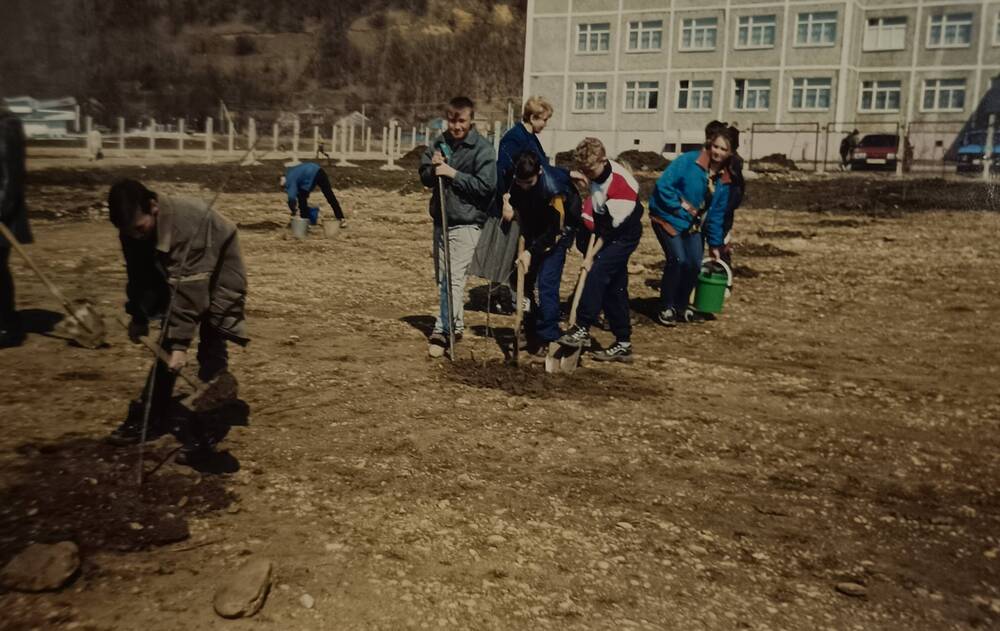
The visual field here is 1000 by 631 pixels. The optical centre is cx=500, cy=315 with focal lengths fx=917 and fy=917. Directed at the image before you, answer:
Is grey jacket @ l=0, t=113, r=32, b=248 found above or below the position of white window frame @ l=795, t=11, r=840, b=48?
below

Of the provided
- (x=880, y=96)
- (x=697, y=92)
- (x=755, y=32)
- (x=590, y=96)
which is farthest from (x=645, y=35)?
(x=880, y=96)

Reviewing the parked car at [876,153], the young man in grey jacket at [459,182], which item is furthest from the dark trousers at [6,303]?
the parked car at [876,153]

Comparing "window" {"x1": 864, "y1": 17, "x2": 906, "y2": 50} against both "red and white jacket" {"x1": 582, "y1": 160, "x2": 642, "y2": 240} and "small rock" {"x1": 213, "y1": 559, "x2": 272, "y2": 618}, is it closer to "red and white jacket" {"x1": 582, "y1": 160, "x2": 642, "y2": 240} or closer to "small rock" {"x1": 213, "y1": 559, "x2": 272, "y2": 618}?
"red and white jacket" {"x1": 582, "y1": 160, "x2": 642, "y2": 240}

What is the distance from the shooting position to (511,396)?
6164 mm

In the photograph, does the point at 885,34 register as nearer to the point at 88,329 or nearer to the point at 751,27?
the point at 751,27

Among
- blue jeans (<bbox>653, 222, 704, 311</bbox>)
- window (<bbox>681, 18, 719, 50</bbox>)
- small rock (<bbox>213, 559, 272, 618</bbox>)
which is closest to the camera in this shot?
small rock (<bbox>213, 559, 272, 618</bbox>)

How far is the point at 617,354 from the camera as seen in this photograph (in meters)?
7.21

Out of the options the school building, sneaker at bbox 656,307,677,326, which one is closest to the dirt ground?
sneaker at bbox 656,307,677,326

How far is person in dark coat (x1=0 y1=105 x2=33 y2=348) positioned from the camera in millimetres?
6379

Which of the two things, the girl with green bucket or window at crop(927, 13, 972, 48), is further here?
window at crop(927, 13, 972, 48)

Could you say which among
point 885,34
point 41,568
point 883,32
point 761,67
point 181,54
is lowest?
point 41,568

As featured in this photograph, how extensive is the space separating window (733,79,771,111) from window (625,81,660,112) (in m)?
3.88

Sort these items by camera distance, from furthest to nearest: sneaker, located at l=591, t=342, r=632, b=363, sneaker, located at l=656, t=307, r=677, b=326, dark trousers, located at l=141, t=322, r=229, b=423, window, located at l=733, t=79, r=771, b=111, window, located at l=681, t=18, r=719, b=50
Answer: window, located at l=681, t=18, r=719, b=50, window, located at l=733, t=79, r=771, b=111, sneaker, located at l=656, t=307, r=677, b=326, sneaker, located at l=591, t=342, r=632, b=363, dark trousers, located at l=141, t=322, r=229, b=423

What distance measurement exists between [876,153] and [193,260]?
3419 centimetres
